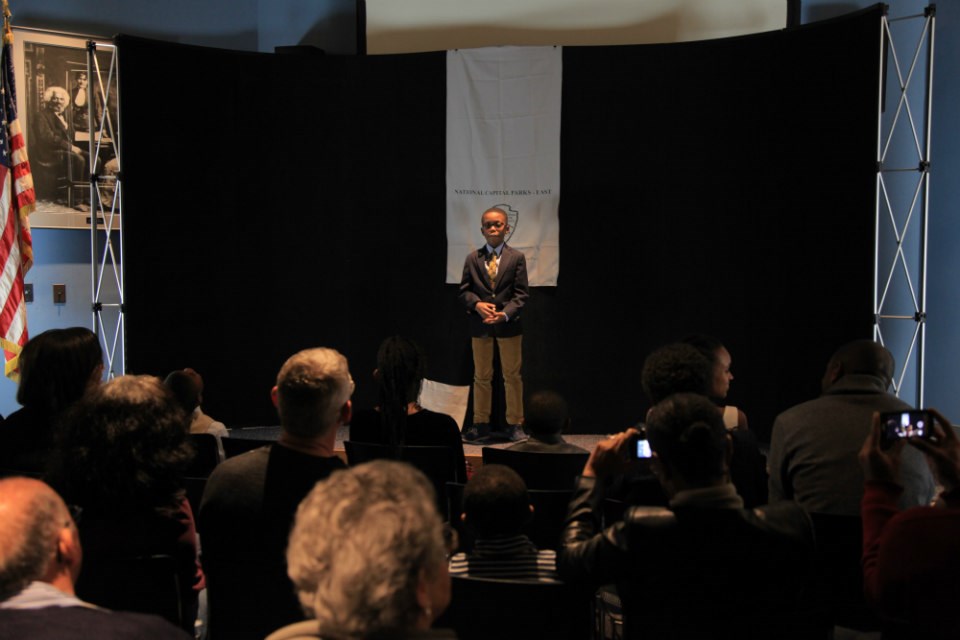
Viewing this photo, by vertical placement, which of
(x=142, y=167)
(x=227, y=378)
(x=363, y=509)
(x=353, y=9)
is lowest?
(x=227, y=378)

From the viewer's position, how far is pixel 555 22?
6.47m

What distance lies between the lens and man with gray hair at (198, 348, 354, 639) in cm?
217

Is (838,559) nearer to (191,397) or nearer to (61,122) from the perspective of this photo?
(191,397)

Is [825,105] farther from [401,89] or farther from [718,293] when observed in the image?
[401,89]

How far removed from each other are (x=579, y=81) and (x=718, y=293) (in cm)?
183

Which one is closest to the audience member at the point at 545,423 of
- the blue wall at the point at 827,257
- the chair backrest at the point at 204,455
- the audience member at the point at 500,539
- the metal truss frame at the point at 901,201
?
the audience member at the point at 500,539

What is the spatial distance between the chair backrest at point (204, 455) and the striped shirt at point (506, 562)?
1547 millimetres

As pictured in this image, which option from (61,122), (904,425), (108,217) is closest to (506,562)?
(904,425)

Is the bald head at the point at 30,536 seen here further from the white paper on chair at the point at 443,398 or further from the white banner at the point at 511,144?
the white banner at the point at 511,144

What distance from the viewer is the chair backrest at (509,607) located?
1865 mm

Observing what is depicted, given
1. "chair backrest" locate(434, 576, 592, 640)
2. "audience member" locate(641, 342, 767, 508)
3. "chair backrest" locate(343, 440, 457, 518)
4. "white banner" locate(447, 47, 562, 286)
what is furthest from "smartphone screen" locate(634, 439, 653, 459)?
"white banner" locate(447, 47, 562, 286)

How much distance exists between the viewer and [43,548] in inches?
57.0

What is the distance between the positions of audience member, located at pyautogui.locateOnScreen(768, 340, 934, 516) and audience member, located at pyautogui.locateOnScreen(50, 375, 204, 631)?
5.56 feet

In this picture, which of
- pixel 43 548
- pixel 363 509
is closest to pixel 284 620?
pixel 43 548
